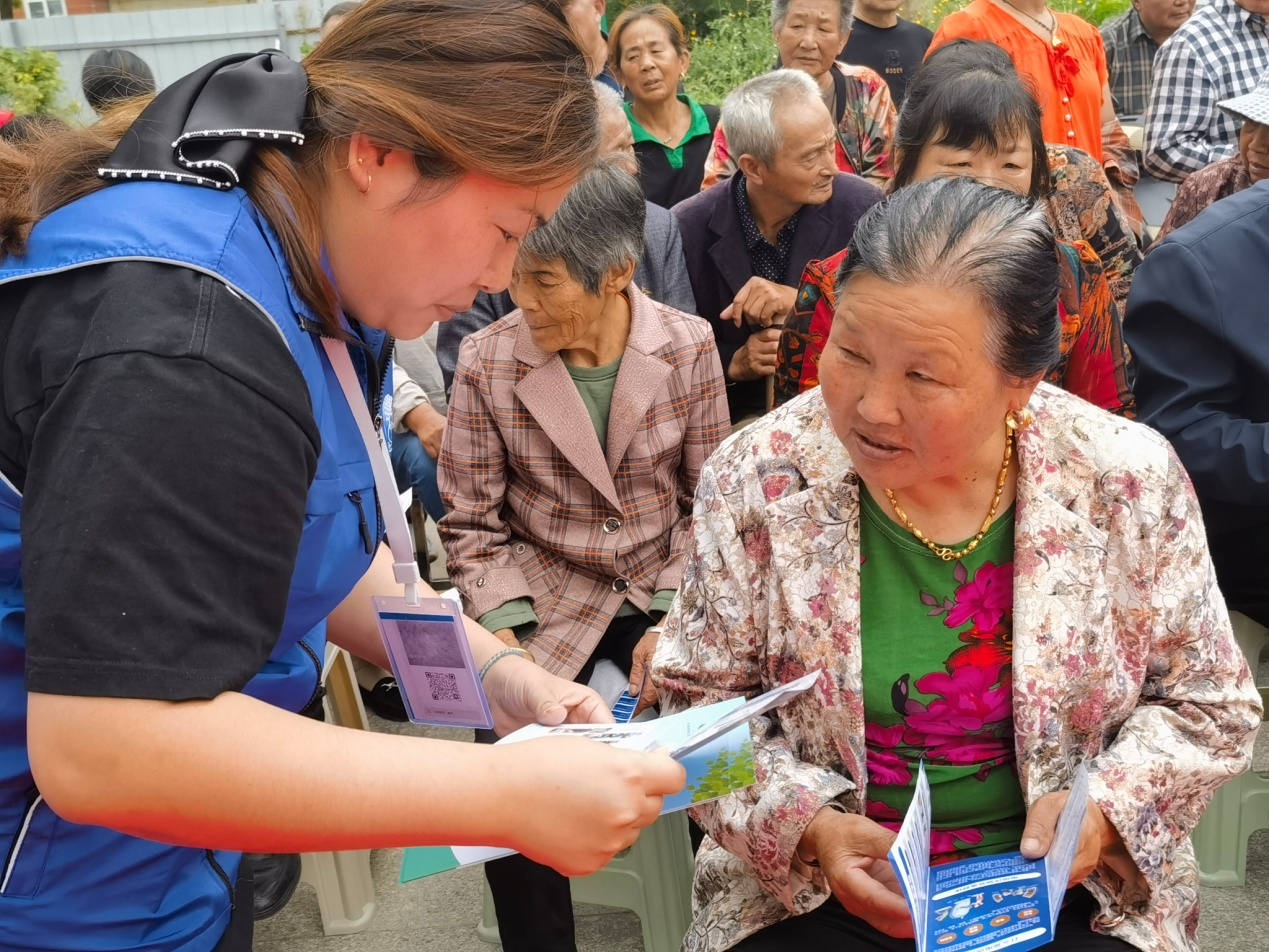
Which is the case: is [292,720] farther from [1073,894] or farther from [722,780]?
[1073,894]

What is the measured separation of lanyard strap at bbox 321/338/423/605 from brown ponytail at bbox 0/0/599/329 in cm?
7

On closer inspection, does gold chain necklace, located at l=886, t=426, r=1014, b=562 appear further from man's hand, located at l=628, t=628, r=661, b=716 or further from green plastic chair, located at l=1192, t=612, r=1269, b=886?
green plastic chair, located at l=1192, t=612, r=1269, b=886

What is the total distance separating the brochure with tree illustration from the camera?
1.38 meters

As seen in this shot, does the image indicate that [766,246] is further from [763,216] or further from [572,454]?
[572,454]

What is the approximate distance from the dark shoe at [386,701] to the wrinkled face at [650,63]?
279cm

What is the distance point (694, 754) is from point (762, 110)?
283cm

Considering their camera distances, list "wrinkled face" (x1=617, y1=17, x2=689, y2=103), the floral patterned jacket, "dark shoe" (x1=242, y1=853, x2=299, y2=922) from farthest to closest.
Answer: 1. "wrinkled face" (x1=617, y1=17, x2=689, y2=103)
2. "dark shoe" (x1=242, y1=853, x2=299, y2=922)
3. the floral patterned jacket

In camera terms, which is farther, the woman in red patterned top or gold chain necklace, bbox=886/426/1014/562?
the woman in red patterned top

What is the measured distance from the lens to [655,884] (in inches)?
105

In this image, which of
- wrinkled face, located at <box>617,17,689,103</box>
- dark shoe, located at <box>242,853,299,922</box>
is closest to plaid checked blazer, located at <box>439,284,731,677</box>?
dark shoe, located at <box>242,853,299,922</box>

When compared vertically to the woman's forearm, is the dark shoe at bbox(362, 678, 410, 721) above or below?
below

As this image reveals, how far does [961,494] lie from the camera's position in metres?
1.90

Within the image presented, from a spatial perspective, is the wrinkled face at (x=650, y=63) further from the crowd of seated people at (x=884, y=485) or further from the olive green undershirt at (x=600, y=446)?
the olive green undershirt at (x=600, y=446)

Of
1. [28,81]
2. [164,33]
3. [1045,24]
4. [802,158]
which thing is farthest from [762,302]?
[164,33]
